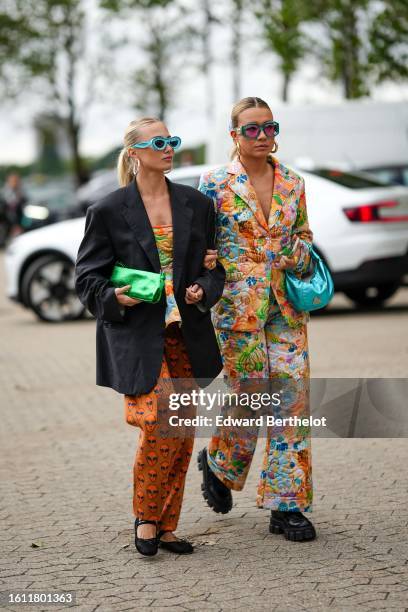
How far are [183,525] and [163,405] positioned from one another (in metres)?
0.87

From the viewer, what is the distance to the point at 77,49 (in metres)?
46.6

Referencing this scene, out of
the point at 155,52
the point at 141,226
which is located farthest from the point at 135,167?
the point at 155,52

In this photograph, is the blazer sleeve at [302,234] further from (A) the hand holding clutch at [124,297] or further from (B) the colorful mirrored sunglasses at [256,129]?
(A) the hand holding clutch at [124,297]

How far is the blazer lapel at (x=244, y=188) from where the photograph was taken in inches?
192

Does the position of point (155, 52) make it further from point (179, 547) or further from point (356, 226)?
point (179, 547)

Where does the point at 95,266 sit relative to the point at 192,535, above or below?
above

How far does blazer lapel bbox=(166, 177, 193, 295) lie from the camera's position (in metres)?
4.60

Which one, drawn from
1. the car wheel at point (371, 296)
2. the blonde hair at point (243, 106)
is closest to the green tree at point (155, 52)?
the car wheel at point (371, 296)

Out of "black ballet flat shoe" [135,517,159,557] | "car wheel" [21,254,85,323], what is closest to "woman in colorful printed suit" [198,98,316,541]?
"black ballet flat shoe" [135,517,159,557]

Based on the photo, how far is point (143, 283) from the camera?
4.48 metres

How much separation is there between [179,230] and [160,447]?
2.84 feet

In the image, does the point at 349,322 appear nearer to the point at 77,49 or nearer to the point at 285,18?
the point at 285,18

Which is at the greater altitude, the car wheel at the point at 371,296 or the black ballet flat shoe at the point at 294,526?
the car wheel at the point at 371,296

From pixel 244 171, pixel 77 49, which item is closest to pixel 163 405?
pixel 244 171
